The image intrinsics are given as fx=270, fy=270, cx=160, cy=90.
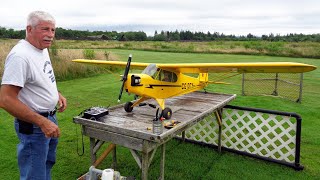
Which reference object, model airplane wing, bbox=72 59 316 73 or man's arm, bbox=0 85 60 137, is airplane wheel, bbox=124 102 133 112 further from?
man's arm, bbox=0 85 60 137

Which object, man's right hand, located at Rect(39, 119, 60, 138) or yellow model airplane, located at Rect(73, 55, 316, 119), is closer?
man's right hand, located at Rect(39, 119, 60, 138)

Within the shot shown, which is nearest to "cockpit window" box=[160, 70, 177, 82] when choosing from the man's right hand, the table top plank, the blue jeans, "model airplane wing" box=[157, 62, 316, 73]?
"model airplane wing" box=[157, 62, 316, 73]

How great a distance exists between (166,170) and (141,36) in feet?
360

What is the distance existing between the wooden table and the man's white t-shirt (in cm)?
105

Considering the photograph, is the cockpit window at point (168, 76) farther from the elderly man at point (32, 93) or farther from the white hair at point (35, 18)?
the white hair at point (35, 18)

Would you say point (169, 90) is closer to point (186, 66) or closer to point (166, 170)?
point (186, 66)

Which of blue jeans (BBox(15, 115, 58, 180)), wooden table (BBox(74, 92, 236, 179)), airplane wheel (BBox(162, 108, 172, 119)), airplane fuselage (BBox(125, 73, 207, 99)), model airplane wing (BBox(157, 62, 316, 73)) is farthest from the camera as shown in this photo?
airplane fuselage (BBox(125, 73, 207, 99))

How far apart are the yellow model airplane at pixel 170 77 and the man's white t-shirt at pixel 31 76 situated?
206cm

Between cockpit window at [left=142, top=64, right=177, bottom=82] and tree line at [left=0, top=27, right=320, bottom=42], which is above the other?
tree line at [left=0, top=27, right=320, bottom=42]

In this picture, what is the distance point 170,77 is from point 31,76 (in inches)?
155

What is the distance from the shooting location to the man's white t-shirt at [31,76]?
2844mm

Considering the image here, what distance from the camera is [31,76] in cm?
300

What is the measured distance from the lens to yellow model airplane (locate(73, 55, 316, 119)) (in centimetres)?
542

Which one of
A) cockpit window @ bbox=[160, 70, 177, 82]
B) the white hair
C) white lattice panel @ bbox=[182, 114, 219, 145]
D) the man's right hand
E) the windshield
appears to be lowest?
white lattice panel @ bbox=[182, 114, 219, 145]
